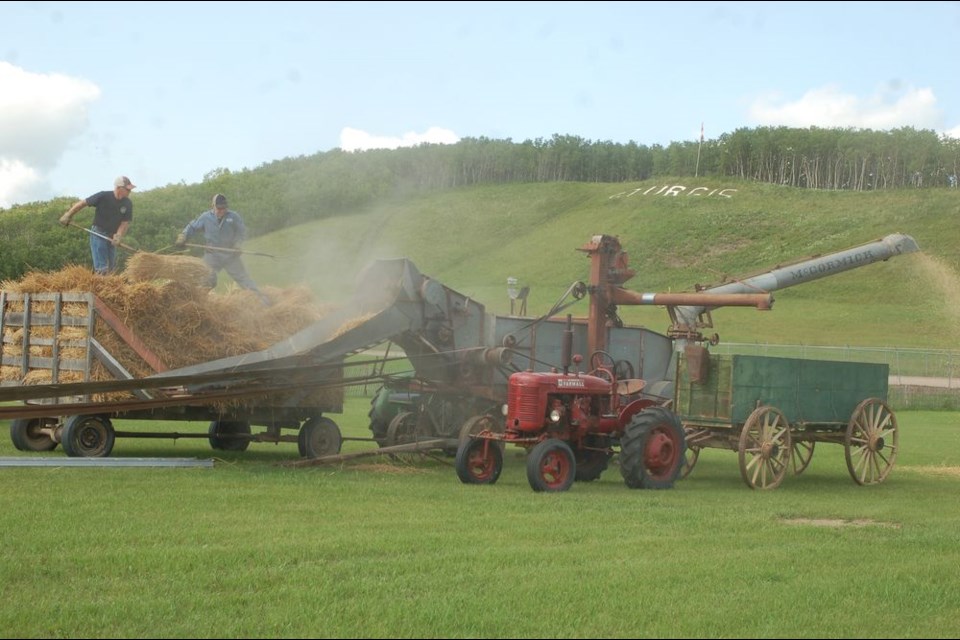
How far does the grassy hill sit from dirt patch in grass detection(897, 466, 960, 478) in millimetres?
25860

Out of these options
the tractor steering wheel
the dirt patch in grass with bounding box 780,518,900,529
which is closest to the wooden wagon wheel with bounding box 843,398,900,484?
the tractor steering wheel

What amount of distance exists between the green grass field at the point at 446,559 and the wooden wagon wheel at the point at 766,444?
1.02 metres

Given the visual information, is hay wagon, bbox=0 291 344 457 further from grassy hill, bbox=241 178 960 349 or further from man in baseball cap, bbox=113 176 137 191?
grassy hill, bbox=241 178 960 349

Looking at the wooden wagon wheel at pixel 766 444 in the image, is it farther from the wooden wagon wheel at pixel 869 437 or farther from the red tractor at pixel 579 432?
the wooden wagon wheel at pixel 869 437

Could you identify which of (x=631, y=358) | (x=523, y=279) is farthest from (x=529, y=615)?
(x=523, y=279)

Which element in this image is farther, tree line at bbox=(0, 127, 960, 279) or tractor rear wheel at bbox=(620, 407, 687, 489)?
tree line at bbox=(0, 127, 960, 279)

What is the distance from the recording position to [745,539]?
31.7 feet

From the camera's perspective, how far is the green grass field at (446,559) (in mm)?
6488

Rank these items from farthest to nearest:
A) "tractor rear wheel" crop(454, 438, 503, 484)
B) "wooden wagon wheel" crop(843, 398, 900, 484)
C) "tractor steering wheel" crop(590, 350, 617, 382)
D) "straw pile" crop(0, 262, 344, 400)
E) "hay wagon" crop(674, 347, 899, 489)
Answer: "wooden wagon wheel" crop(843, 398, 900, 484) < "hay wagon" crop(674, 347, 899, 489) < "tractor steering wheel" crop(590, 350, 617, 382) < "straw pile" crop(0, 262, 344, 400) < "tractor rear wheel" crop(454, 438, 503, 484)

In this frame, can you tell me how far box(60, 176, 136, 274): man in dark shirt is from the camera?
14.8 m

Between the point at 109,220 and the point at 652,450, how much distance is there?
762 cm

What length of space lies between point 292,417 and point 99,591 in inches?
318

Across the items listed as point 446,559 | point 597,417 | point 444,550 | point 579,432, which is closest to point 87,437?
point 579,432

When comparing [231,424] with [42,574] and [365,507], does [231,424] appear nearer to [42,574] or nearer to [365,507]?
[365,507]
